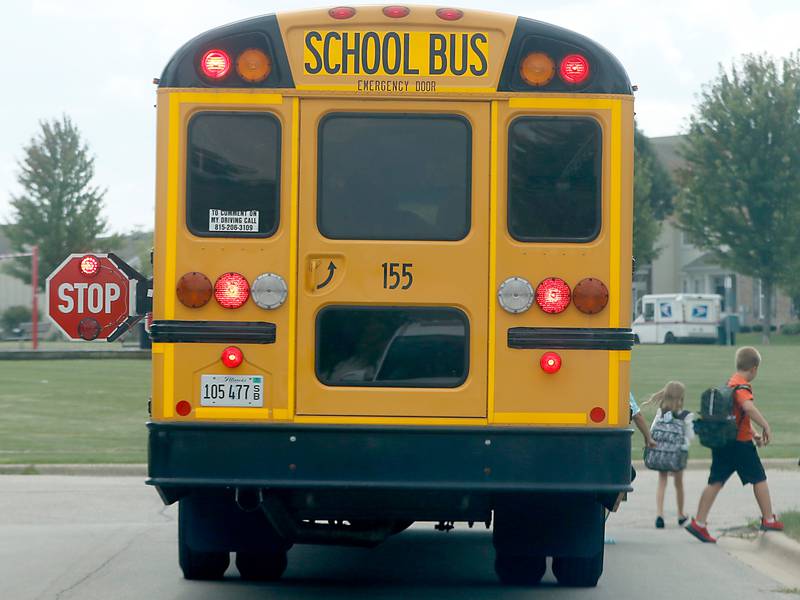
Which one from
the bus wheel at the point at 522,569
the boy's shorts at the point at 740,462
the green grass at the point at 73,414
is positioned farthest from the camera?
the green grass at the point at 73,414

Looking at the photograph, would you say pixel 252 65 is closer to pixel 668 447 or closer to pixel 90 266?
pixel 90 266

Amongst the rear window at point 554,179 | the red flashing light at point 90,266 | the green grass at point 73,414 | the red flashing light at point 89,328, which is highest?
the rear window at point 554,179

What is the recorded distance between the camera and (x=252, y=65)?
695 centimetres

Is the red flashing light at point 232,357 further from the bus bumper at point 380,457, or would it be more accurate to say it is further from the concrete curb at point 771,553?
the concrete curb at point 771,553

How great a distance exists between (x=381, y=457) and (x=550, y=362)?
0.93 meters

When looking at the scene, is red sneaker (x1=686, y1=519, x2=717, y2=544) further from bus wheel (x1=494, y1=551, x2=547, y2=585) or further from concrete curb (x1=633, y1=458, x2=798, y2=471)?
concrete curb (x1=633, y1=458, x2=798, y2=471)

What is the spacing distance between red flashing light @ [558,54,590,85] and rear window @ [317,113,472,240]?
553mm

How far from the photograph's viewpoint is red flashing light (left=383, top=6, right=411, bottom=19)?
22.8ft

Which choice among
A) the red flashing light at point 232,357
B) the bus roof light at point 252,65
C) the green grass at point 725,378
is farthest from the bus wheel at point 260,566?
the green grass at point 725,378

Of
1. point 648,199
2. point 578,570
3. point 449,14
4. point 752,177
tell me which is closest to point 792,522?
point 578,570

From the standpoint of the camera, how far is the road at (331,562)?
8.32 m

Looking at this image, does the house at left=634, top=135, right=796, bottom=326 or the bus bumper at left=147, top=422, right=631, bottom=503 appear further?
the house at left=634, top=135, right=796, bottom=326

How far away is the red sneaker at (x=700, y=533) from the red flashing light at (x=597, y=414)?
4328 mm

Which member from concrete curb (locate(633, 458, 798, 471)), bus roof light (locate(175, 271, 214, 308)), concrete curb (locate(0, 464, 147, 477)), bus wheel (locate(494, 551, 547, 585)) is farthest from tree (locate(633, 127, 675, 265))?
bus roof light (locate(175, 271, 214, 308))
